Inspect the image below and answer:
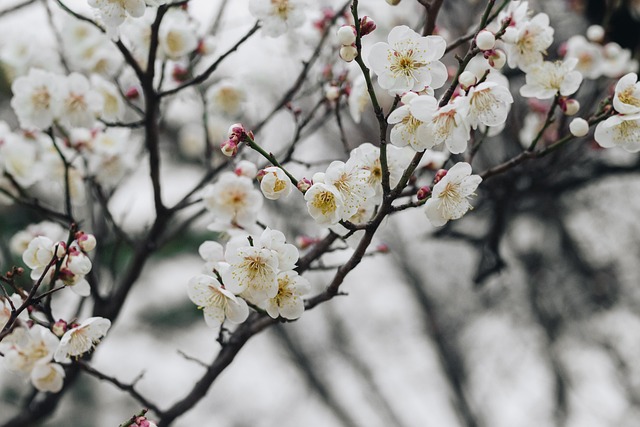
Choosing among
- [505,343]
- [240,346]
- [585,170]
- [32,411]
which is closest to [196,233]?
[505,343]

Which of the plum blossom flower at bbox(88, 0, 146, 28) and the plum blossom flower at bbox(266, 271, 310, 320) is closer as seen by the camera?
the plum blossom flower at bbox(266, 271, 310, 320)

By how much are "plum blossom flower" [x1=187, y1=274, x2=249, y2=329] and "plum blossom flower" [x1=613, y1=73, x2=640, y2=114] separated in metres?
0.88

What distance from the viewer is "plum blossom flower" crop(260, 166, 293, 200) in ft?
4.08

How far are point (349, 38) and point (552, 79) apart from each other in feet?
1.89

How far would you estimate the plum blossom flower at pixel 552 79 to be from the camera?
1.51m

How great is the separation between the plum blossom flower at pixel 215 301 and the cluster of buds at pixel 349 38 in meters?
0.53

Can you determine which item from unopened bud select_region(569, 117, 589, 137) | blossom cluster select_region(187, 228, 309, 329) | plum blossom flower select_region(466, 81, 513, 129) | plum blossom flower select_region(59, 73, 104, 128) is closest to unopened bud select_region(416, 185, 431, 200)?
plum blossom flower select_region(466, 81, 513, 129)

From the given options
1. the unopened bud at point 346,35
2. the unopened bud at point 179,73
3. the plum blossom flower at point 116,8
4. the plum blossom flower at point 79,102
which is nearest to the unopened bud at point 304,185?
the unopened bud at point 346,35

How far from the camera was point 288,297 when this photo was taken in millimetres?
1301

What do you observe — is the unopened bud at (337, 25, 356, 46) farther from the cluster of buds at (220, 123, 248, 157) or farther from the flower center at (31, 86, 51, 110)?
the flower center at (31, 86, 51, 110)

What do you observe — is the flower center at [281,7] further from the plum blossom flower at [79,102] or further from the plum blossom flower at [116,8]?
the plum blossom flower at [79,102]

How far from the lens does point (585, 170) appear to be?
Answer: 336cm

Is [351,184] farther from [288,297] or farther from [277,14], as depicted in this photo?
Answer: [277,14]

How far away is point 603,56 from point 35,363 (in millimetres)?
2143
